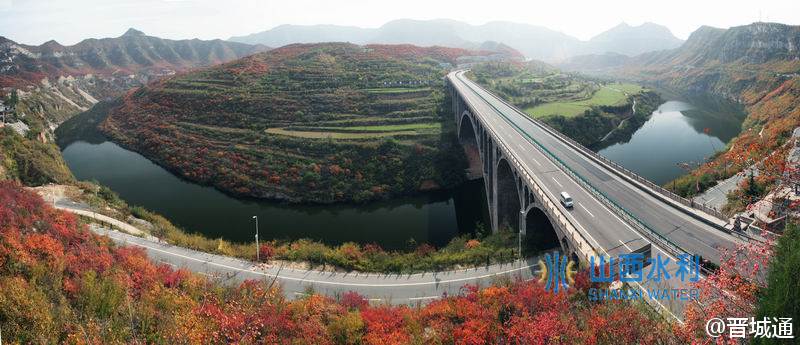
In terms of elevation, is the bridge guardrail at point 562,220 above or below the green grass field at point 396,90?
below

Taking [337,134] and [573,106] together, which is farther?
[573,106]

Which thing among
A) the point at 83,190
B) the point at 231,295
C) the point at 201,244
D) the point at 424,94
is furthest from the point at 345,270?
the point at 424,94

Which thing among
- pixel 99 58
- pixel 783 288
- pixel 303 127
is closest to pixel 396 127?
pixel 303 127

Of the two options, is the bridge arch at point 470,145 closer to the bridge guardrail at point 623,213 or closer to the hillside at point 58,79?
the bridge guardrail at point 623,213

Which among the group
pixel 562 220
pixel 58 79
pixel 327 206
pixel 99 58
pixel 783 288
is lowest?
pixel 327 206

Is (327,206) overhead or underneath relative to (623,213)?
underneath

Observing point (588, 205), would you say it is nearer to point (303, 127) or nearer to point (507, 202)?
point (507, 202)

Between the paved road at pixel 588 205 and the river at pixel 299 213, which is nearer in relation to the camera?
the paved road at pixel 588 205

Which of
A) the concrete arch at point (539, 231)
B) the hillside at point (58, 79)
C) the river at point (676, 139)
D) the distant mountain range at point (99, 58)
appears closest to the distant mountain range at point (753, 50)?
the river at point (676, 139)

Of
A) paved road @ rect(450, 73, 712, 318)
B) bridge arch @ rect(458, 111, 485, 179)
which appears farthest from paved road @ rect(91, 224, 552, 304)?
A: bridge arch @ rect(458, 111, 485, 179)

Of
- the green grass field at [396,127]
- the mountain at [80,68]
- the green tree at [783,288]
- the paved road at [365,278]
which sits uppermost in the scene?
the mountain at [80,68]
